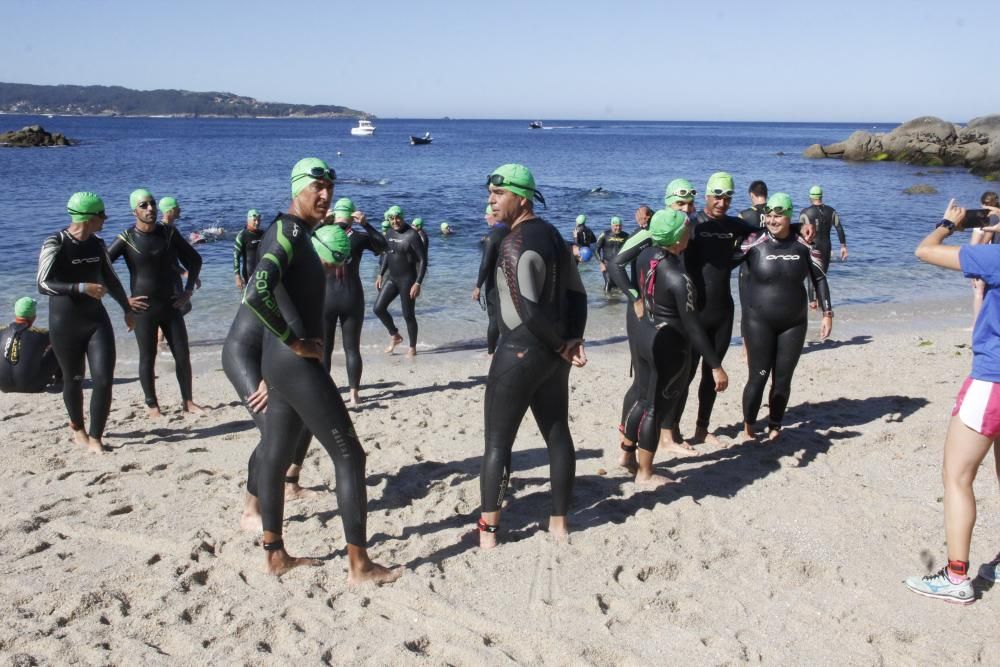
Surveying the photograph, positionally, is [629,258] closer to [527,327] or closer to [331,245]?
[527,327]

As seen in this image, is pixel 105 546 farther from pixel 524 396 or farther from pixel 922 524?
pixel 922 524

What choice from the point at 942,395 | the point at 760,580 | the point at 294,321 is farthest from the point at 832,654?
the point at 942,395

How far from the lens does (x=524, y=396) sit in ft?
13.7

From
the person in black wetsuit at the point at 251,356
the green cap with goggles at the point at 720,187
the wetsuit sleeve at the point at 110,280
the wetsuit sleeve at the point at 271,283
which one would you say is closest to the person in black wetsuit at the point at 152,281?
the wetsuit sleeve at the point at 110,280

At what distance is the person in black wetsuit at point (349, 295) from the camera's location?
7168 mm

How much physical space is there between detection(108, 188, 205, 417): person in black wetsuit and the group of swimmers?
0.01 meters

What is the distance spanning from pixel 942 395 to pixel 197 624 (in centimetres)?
697

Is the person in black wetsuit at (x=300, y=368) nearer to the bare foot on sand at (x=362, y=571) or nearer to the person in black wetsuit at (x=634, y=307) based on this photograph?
the bare foot on sand at (x=362, y=571)

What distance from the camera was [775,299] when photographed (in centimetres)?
600

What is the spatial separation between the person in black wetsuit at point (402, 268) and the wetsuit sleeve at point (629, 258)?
429 cm

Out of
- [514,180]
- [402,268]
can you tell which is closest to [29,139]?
[402,268]

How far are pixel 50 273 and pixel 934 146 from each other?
59389 mm

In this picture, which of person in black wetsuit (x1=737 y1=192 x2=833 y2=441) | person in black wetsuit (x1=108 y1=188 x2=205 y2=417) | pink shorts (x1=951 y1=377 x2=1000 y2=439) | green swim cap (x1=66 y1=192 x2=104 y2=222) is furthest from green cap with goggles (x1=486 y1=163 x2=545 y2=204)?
person in black wetsuit (x1=108 y1=188 x2=205 y2=417)

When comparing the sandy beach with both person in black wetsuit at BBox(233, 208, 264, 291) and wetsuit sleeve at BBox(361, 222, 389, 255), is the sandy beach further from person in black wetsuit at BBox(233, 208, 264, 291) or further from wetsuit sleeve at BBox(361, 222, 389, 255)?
person in black wetsuit at BBox(233, 208, 264, 291)
